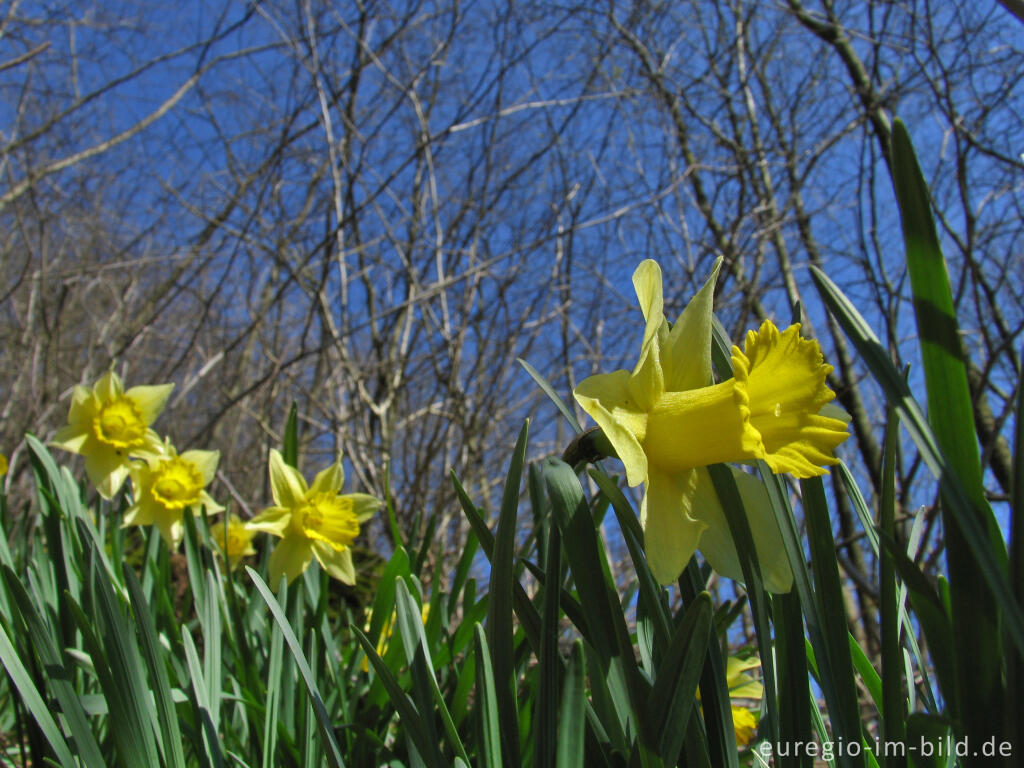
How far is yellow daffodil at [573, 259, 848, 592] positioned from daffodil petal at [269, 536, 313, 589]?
0.86 meters

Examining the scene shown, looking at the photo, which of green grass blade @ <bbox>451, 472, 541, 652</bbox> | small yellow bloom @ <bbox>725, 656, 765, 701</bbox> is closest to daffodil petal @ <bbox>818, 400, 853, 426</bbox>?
green grass blade @ <bbox>451, 472, 541, 652</bbox>

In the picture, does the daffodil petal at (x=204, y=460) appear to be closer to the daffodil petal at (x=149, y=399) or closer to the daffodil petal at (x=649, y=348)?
the daffodil petal at (x=149, y=399)

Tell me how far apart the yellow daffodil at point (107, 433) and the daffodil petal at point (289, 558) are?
1.73ft

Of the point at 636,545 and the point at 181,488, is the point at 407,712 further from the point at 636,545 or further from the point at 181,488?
the point at 181,488

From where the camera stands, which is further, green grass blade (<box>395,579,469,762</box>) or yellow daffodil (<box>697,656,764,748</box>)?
yellow daffodil (<box>697,656,764,748</box>)

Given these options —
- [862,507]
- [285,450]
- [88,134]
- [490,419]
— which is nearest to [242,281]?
[88,134]

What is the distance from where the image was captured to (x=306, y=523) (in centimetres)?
135

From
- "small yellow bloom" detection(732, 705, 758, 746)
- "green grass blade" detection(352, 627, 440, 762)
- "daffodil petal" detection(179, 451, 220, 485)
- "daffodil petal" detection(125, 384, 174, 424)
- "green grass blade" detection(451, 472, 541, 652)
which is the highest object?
"daffodil petal" detection(125, 384, 174, 424)

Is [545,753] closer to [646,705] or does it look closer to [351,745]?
[646,705]

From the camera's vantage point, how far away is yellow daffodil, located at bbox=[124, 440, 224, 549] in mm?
1503

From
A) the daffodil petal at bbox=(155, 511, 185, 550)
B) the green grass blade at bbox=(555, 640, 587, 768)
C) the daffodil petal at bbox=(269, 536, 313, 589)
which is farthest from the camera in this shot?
the daffodil petal at bbox=(155, 511, 185, 550)

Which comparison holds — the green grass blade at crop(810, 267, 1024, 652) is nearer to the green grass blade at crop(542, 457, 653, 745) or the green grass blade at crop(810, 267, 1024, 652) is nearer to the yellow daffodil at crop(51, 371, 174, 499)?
the green grass blade at crop(542, 457, 653, 745)

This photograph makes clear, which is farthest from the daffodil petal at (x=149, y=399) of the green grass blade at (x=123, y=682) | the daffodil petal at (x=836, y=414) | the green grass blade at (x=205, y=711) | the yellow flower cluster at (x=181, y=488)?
the daffodil petal at (x=836, y=414)

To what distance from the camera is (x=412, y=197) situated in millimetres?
3758
